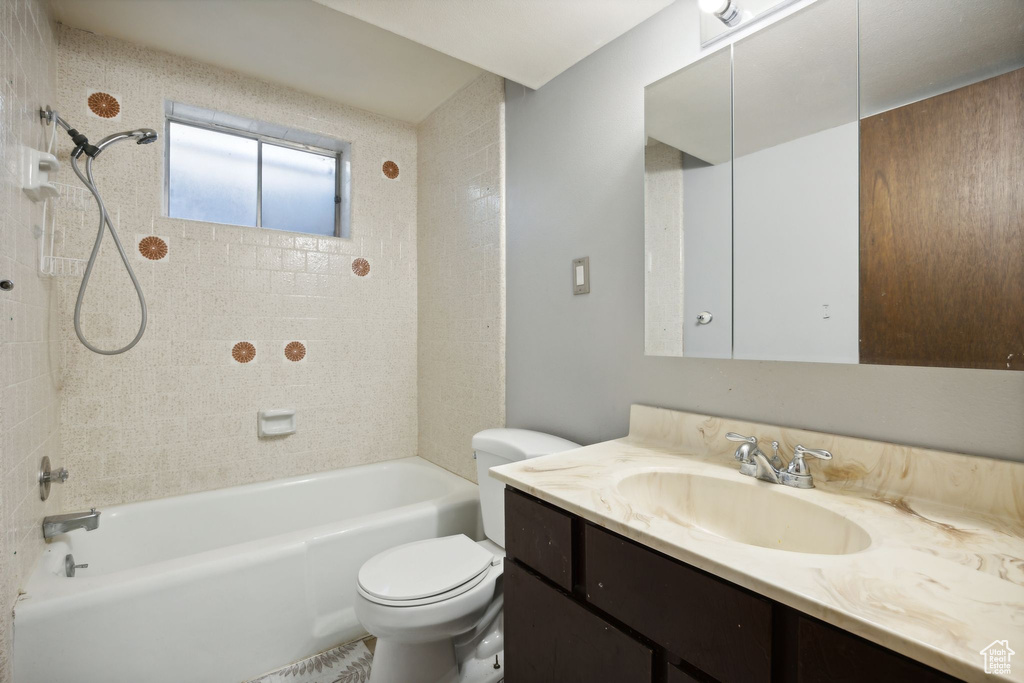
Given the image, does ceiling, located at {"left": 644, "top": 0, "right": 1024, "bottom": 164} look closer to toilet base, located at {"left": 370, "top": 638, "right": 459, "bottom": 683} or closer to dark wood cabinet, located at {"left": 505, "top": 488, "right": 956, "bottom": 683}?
dark wood cabinet, located at {"left": 505, "top": 488, "right": 956, "bottom": 683}

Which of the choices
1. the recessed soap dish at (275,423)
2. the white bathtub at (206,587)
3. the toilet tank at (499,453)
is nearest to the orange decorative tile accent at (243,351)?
the recessed soap dish at (275,423)

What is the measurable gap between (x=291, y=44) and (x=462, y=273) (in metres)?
1.19

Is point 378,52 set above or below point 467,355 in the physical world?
above

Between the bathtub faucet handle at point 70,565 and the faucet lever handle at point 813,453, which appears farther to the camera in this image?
the bathtub faucet handle at point 70,565

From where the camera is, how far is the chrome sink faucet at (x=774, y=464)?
38.8 inches

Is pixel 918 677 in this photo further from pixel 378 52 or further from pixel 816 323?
pixel 378 52

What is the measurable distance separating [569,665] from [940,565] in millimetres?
644

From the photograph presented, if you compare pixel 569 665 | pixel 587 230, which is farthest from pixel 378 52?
pixel 569 665

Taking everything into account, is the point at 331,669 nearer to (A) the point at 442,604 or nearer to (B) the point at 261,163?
(A) the point at 442,604

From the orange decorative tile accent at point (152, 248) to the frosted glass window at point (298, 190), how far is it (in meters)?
0.47

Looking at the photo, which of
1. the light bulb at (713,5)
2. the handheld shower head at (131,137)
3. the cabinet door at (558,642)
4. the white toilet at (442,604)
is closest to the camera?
the cabinet door at (558,642)

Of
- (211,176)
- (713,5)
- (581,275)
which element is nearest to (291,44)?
(211,176)

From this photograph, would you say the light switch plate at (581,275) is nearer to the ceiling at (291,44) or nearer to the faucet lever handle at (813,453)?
the faucet lever handle at (813,453)

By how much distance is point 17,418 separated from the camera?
1.30 m
